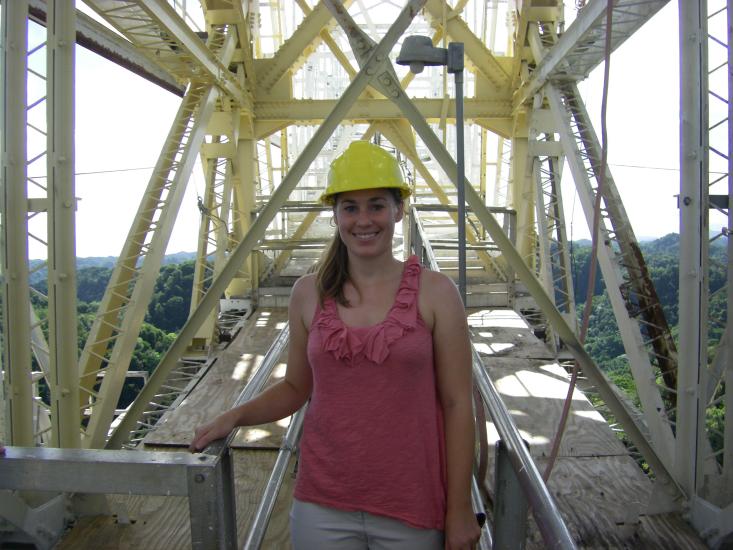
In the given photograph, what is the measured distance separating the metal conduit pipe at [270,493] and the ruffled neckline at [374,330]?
779 millimetres

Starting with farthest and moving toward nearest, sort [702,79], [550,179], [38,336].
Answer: [550,179]
[38,336]
[702,79]

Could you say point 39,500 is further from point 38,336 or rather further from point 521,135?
point 521,135

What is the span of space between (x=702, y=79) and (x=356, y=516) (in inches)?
154

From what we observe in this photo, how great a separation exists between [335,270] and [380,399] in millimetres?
483

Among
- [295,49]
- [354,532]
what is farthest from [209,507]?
[295,49]

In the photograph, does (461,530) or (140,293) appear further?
(140,293)

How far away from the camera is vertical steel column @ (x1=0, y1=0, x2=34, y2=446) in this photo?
4016 millimetres

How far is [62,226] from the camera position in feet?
13.9

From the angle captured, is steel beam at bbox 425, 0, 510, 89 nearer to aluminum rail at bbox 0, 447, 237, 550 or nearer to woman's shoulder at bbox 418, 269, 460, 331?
woman's shoulder at bbox 418, 269, 460, 331

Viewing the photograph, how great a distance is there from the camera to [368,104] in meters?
10.8

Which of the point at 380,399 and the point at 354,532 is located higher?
the point at 380,399

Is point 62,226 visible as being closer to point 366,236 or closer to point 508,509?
point 366,236

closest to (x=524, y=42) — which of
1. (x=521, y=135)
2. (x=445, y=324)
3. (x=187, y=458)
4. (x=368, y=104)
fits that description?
(x=521, y=135)

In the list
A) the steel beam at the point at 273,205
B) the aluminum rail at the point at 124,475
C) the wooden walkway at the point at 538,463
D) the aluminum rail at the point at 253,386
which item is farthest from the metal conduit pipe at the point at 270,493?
the steel beam at the point at 273,205
